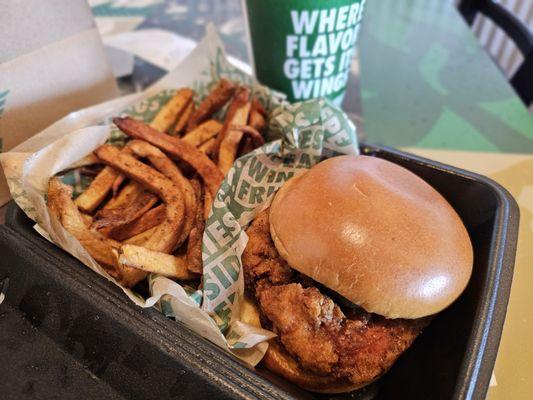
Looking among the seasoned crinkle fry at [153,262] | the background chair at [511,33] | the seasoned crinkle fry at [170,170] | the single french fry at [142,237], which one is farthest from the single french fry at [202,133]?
the background chair at [511,33]

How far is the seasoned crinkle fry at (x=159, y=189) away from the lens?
0.99 m

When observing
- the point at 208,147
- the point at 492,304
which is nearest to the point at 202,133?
the point at 208,147

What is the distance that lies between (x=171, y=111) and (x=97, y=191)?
0.38 m

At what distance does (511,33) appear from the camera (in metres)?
2.14

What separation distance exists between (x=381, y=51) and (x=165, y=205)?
76.4 inches

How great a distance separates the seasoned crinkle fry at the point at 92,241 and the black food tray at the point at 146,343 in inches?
1.7

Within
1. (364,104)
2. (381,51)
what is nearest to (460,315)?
(364,104)

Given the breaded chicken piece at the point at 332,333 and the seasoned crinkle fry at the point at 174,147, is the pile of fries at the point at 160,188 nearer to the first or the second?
the seasoned crinkle fry at the point at 174,147

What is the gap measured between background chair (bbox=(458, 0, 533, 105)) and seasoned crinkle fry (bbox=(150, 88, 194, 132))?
184 centimetres

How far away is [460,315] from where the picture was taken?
2.95ft

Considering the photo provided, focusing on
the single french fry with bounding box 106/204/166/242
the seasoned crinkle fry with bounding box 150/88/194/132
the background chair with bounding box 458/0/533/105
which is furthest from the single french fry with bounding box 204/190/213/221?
the background chair with bounding box 458/0/533/105

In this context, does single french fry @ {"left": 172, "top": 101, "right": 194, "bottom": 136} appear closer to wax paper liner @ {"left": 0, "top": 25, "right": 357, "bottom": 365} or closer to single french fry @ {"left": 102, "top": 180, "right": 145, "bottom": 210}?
wax paper liner @ {"left": 0, "top": 25, "right": 357, "bottom": 365}

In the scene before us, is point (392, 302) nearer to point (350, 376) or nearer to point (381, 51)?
point (350, 376)

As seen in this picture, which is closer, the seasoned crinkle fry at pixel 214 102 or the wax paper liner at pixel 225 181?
the wax paper liner at pixel 225 181
